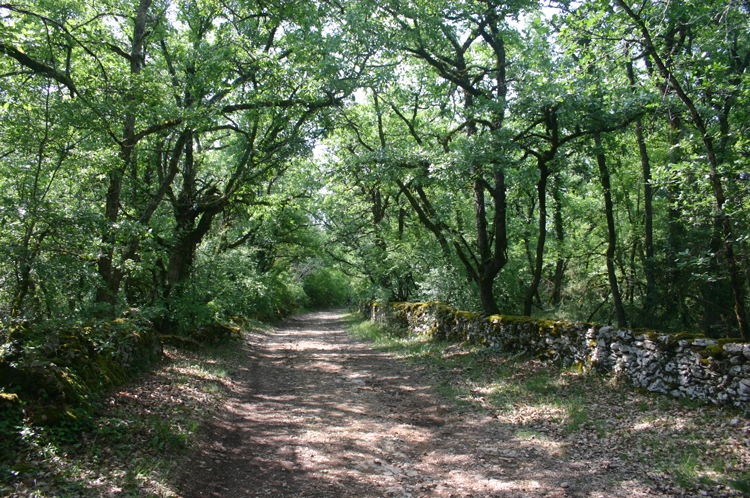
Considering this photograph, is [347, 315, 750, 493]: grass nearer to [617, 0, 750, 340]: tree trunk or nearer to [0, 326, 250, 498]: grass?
[617, 0, 750, 340]: tree trunk

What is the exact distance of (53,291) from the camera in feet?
17.1

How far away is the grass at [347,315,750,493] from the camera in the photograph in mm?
4156

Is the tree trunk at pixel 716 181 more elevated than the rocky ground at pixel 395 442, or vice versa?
the tree trunk at pixel 716 181

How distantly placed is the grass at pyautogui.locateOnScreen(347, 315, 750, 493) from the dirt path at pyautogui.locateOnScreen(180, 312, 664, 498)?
0.39 m

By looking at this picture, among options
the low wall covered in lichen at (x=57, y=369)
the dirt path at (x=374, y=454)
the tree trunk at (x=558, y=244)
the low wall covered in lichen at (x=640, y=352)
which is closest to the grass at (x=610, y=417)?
the low wall covered in lichen at (x=640, y=352)

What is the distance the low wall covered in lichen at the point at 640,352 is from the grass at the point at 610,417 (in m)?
0.22

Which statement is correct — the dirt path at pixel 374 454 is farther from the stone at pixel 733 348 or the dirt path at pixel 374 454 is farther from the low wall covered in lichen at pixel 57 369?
the stone at pixel 733 348

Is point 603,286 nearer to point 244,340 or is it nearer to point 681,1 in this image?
point 681,1

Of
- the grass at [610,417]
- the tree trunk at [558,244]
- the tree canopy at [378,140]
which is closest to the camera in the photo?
the grass at [610,417]

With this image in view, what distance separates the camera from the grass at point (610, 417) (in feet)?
13.6

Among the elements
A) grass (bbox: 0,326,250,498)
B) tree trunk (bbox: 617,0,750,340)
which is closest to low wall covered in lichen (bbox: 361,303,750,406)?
tree trunk (bbox: 617,0,750,340)

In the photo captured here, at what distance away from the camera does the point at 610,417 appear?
5.58 m

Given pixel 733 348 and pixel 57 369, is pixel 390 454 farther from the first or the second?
pixel 733 348

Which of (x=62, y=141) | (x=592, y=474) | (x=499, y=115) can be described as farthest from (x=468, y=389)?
(x=62, y=141)
